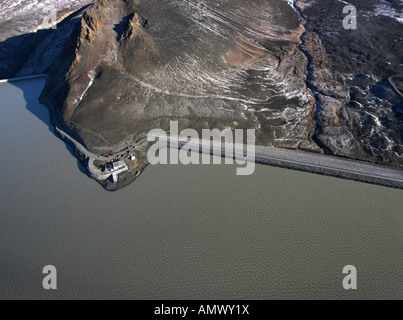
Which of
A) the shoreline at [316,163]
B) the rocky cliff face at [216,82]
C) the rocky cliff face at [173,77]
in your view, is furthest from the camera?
the rocky cliff face at [173,77]

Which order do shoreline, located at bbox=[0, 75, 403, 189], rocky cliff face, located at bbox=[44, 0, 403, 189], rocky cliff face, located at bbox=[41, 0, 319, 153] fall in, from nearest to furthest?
shoreline, located at bbox=[0, 75, 403, 189], rocky cliff face, located at bbox=[44, 0, 403, 189], rocky cliff face, located at bbox=[41, 0, 319, 153]

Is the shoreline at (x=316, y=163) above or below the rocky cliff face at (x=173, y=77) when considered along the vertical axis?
below

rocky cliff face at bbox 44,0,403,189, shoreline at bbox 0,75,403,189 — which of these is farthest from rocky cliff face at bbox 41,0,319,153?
shoreline at bbox 0,75,403,189

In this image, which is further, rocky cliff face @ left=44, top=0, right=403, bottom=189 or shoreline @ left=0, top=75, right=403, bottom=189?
rocky cliff face @ left=44, top=0, right=403, bottom=189

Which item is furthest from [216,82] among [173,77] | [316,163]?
[316,163]

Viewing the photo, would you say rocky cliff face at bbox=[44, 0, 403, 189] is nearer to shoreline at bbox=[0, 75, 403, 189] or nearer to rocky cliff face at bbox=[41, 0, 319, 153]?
rocky cliff face at bbox=[41, 0, 319, 153]

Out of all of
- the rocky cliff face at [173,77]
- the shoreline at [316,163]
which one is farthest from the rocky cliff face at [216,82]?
Result: the shoreline at [316,163]

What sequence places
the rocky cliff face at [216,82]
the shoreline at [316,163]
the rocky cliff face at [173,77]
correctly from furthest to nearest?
1. the rocky cliff face at [173,77]
2. the rocky cliff face at [216,82]
3. the shoreline at [316,163]

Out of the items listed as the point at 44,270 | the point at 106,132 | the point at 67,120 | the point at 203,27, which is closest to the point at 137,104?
the point at 106,132

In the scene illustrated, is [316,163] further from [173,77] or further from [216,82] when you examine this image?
[173,77]

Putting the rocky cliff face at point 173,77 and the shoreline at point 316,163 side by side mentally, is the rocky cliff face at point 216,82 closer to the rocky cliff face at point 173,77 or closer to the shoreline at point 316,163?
the rocky cliff face at point 173,77
